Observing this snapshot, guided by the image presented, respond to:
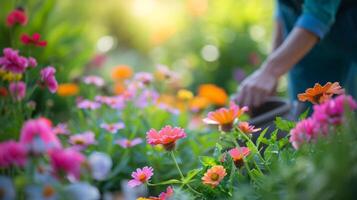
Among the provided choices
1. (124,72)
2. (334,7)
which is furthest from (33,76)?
(334,7)

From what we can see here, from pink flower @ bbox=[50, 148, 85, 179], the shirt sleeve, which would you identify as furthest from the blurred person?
pink flower @ bbox=[50, 148, 85, 179]

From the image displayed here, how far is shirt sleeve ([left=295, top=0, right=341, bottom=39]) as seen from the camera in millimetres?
1552

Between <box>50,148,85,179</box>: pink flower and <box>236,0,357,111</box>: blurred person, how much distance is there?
0.97m

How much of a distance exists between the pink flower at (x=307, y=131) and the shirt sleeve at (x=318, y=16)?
28.0 inches

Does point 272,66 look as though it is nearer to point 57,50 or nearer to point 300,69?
point 300,69

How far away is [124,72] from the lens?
220 cm

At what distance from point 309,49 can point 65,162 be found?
107 centimetres

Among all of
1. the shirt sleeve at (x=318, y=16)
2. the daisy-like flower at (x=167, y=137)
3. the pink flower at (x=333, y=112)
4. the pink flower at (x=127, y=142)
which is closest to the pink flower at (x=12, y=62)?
the daisy-like flower at (x=167, y=137)

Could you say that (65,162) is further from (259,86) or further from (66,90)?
(66,90)

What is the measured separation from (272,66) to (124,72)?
0.80 meters

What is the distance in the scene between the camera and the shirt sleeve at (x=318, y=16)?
1.55m

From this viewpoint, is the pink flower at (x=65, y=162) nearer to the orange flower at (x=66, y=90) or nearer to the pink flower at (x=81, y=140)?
the pink flower at (x=81, y=140)

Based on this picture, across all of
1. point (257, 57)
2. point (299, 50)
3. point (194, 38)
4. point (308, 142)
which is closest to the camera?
point (308, 142)

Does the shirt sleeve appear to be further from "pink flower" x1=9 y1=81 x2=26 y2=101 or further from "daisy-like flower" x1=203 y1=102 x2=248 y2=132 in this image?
"pink flower" x1=9 y1=81 x2=26 y2=101
